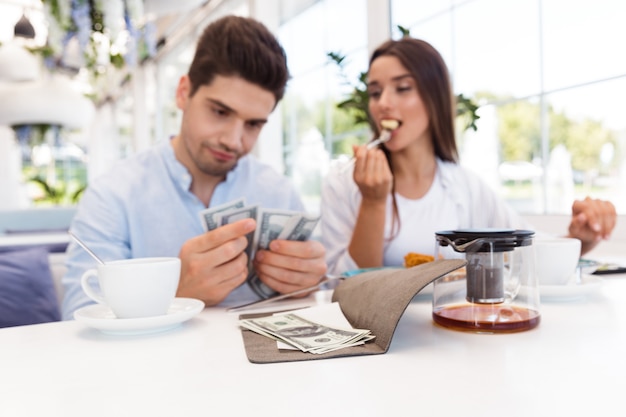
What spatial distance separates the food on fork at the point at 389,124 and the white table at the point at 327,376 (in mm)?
972

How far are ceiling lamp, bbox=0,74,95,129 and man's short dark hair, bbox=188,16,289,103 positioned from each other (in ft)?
8.33

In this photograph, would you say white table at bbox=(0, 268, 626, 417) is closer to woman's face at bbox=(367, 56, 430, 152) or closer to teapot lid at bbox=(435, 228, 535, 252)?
teapot lid at bbox=(435, 228, 535, 252)

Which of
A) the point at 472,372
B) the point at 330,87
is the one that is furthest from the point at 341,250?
the point at 330,87

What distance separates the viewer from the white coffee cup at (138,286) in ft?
2.42

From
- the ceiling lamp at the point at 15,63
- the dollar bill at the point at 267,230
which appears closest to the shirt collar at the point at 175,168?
the dollar bill at the point at 267,230

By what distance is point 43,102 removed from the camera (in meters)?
3.54

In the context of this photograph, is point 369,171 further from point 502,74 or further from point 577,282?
point 502,74

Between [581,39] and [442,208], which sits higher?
[581,39]

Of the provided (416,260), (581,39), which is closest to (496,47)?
(581,39)

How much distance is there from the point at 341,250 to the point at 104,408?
1179 millimetres

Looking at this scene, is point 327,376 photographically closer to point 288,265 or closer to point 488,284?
point 488,284

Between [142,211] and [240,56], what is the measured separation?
1.59ft

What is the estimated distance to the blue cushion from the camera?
1.41m

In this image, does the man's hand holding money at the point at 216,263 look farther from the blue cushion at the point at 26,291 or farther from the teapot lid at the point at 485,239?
the blue cushion at the point at 26,291
